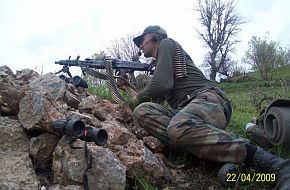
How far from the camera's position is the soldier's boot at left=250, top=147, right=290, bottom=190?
311 cm

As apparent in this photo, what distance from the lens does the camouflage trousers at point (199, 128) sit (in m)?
3.41

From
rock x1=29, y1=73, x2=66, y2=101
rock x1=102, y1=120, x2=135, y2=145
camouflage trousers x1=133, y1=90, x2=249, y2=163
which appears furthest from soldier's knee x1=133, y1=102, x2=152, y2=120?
rock x1=29, y1=73, x2=66, y2=101

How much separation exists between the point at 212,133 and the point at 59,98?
5.11 ft

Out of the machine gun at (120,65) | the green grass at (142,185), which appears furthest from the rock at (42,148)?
the machine gun at (120,65)

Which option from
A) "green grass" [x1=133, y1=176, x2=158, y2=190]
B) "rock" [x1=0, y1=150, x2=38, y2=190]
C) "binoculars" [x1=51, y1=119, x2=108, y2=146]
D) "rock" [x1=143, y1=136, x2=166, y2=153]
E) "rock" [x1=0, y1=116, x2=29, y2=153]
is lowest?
"green grass" [x1=133, y1=176, x2=158, y2=190]

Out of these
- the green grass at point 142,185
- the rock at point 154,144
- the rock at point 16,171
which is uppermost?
the rock at point 154,144

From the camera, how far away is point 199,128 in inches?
138

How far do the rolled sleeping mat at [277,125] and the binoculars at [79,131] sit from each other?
1561mm

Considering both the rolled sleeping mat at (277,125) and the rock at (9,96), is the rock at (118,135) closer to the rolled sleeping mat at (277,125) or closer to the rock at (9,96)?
the rock at (9,96)

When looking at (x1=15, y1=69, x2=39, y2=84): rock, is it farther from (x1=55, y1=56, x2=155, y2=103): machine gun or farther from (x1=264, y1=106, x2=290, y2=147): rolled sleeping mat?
(x1=264, y1=106, x2=290, y2=147): rolled sleeping mat

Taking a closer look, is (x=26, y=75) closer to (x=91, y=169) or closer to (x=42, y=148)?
(x=42, y=148)

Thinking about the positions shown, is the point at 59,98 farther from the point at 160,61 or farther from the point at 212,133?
the point at 212,133

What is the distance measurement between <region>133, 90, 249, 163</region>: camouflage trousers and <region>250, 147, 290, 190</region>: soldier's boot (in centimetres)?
12

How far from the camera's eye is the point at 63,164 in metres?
3.01
